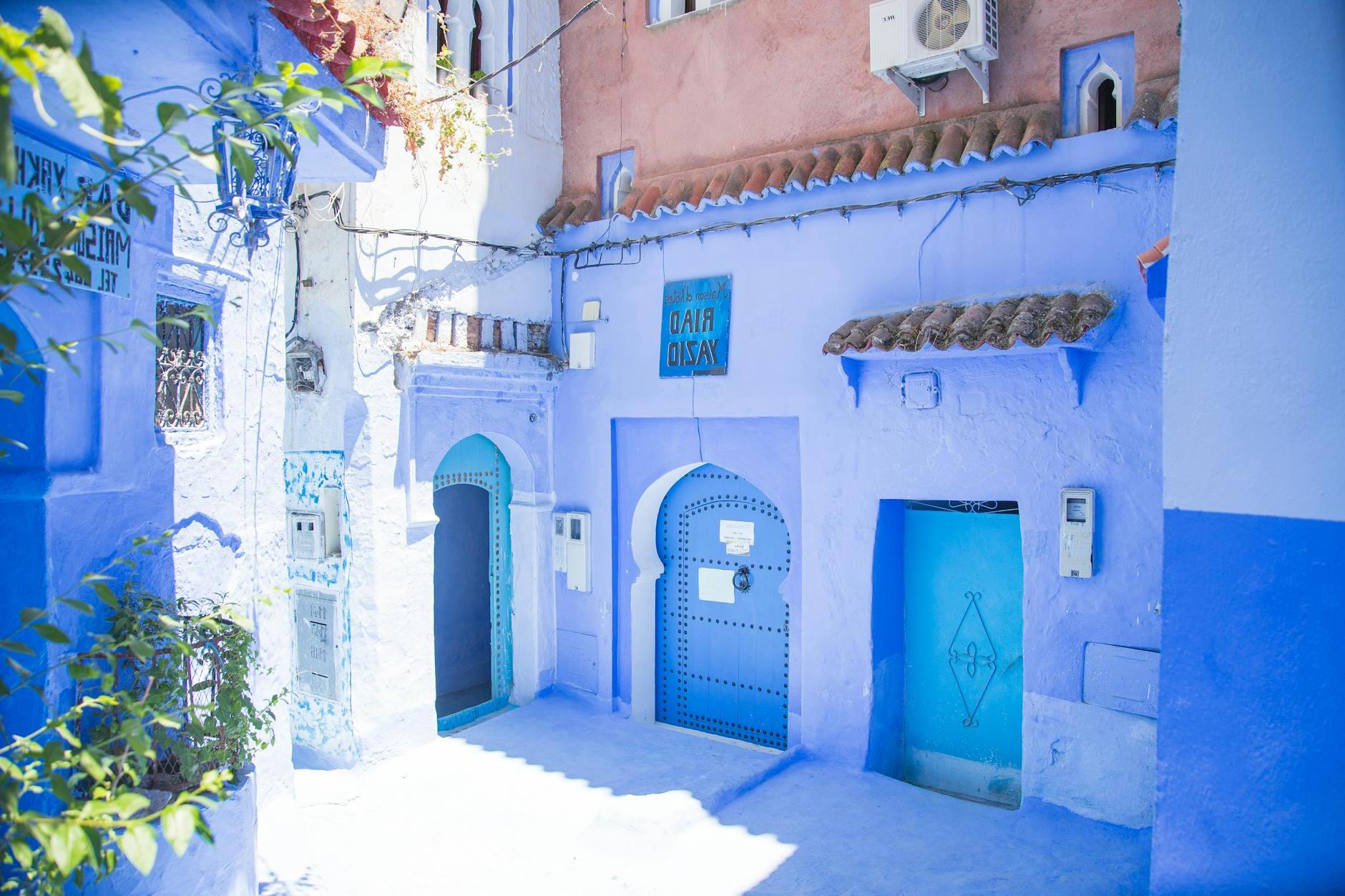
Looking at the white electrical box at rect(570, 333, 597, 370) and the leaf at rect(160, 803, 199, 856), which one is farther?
the white electrical box at rect(570, 333, 597, 370)

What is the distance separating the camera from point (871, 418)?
6672 millimetres

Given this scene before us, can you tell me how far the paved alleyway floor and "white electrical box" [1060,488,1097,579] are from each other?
155 centimetres

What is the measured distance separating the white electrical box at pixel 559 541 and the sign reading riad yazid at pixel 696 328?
64.9 inches

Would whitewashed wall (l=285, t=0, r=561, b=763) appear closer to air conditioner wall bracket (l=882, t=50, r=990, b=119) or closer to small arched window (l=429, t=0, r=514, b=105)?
small arched window (l=429, t=0, r=514, b=105)

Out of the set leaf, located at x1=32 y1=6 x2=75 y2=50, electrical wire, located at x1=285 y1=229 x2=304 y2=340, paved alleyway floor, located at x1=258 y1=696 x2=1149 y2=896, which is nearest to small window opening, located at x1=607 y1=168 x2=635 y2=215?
electrical wire, located at x1=285 y1=229 x2=304 y2=340

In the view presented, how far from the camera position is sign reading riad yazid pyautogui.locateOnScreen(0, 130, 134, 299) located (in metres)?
3.36

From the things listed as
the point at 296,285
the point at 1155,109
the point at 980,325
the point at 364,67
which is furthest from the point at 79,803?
the point at 1155,109

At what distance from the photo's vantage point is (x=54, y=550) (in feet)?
11.9

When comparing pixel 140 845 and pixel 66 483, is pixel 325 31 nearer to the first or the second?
pixel 66 483

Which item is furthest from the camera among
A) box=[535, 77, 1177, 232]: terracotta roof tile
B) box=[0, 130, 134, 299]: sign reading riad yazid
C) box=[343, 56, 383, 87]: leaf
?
box=[535, 77, 1177, 232]: terracotta roof tile

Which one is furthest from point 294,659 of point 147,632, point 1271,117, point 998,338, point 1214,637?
point 1271,117

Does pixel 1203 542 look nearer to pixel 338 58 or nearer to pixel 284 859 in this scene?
pixel 338 58

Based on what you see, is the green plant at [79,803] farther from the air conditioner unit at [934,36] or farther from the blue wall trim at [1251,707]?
the air conditioner unit at [934,36]

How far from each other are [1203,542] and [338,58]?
3797mm
